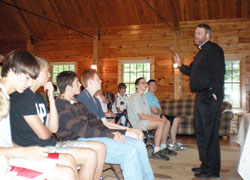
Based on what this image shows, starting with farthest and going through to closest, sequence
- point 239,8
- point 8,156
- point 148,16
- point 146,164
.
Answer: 1. point 148,16
2. point 239,8
3. point 146,164
4. point 8,156

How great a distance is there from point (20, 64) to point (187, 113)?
6492 millimetres

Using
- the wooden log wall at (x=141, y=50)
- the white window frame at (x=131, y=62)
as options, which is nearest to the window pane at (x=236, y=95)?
the wooden log wall at (x=141, y=50)

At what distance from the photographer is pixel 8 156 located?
138cm

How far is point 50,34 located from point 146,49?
403cm

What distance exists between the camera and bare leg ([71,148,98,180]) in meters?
1.86

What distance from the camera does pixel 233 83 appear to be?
28.4ft

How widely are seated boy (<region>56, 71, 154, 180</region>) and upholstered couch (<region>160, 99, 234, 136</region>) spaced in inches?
192

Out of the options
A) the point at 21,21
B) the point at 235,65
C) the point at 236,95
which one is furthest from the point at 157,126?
the point at 21,21

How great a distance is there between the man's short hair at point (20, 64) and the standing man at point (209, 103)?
209 cm

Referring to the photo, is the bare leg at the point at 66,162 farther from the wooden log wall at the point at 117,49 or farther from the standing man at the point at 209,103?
the wooden log wall at the point at 117,49

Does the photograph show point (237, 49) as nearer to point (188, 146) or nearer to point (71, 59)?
point (188, 146)

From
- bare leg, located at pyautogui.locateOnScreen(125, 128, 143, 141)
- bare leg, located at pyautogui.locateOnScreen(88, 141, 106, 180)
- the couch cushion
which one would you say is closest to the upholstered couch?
the couch cushion

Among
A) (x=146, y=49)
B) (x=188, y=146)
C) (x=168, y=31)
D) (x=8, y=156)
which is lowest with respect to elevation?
(x=188, y=146)

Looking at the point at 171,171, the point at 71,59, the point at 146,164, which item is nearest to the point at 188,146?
the point at 171,171
